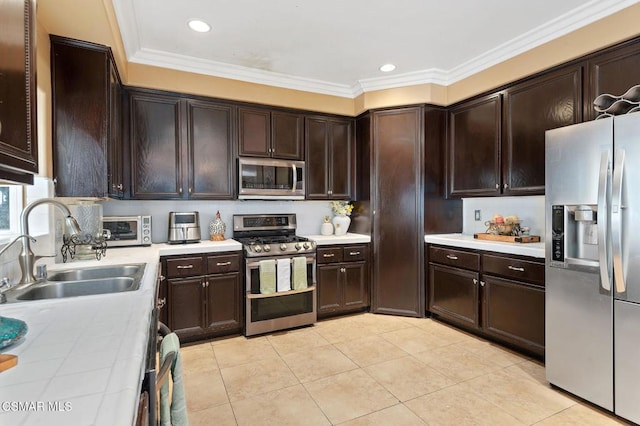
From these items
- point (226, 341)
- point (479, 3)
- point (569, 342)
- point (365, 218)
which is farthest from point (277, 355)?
point (479, 3)

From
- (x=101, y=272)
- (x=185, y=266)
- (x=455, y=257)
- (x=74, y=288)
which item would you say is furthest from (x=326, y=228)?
(x=74, y=288)

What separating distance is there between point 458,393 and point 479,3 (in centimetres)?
273

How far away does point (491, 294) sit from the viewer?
2.91 meters

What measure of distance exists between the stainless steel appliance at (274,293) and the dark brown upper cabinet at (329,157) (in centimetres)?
73

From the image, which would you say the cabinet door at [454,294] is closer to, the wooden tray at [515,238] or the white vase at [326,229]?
the wooden tray at [515,238]

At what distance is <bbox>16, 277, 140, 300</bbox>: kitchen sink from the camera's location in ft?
5.36

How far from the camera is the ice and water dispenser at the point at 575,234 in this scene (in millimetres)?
2021

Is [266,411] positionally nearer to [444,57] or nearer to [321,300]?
[321,300]

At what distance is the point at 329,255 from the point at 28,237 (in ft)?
8.44

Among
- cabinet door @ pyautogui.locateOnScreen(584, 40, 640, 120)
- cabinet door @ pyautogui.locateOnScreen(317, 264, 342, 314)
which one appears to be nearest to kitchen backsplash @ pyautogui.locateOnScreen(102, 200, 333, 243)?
cabinet door @ pyautogui.locateOnScreen(317, 264, 342, 314)

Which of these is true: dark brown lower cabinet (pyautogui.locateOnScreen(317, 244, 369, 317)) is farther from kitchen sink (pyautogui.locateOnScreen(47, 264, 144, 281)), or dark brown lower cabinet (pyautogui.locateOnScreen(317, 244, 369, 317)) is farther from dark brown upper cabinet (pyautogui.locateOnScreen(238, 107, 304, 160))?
kitchen sink (pyautogui.locateOnScreen(47, 264, 144, 281))

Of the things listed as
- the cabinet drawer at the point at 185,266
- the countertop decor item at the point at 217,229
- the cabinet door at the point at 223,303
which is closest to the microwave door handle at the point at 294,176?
the countertop decor item at the point at 217,229

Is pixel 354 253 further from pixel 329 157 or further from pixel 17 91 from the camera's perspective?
pixel 17 91

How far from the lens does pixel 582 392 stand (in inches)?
81.5
